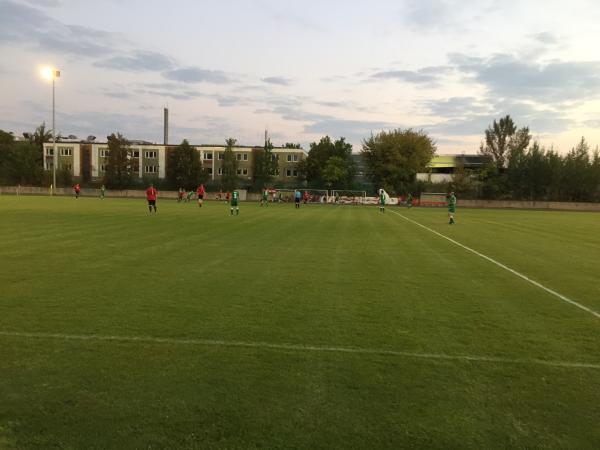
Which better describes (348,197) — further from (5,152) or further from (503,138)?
(5,152)

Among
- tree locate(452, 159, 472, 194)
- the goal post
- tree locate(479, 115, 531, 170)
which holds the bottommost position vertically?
the goal post

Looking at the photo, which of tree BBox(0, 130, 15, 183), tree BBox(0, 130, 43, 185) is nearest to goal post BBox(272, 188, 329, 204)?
tree BBox(0, 130, 43, 185)

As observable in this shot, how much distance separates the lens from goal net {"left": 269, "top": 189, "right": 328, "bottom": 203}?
208 feet

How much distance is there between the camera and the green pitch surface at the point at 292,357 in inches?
140

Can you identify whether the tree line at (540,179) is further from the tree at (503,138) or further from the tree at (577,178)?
the tree at (503,138)

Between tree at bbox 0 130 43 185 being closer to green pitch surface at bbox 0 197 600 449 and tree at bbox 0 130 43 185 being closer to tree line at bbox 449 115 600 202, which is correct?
tree line at bbox 449 115 600 202

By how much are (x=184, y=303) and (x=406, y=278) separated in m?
4.58

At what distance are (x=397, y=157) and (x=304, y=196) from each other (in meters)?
19.1

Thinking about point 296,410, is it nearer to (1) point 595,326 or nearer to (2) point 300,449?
(2) point 300,449

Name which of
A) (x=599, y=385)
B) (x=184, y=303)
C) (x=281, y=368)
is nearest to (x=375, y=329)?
(x=281, y=368)

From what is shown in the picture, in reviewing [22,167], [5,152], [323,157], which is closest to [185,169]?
[323,157]

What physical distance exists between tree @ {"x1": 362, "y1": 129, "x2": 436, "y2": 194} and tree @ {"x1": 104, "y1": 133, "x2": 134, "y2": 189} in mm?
41319

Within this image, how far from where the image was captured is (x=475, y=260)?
12422 millimetres

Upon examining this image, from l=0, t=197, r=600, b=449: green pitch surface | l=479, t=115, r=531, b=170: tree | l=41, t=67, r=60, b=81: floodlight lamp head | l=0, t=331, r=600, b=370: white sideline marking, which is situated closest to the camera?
l=0, t=197, r=600, b=449: green pitch surface
